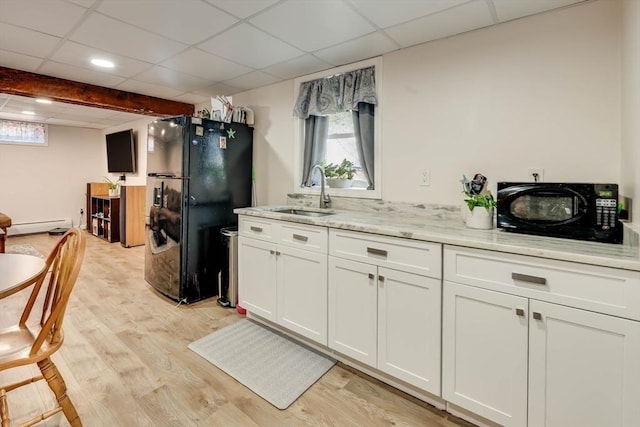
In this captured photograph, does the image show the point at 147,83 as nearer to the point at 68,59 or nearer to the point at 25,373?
the point at 68,59

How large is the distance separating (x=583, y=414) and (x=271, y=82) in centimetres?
330

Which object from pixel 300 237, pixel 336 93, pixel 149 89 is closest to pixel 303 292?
pixel 300 237

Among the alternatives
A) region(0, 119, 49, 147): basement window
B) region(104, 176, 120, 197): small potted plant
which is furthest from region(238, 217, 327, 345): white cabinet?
region(0, 119, 49, 147): basement window

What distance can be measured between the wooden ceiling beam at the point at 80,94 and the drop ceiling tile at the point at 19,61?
0.11 meters

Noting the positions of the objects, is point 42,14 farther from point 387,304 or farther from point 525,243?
point 525,243

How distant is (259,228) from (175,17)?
1.50 m

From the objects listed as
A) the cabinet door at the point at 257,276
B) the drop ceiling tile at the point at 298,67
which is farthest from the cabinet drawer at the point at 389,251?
the drop ceiling tile at the point at 298,67

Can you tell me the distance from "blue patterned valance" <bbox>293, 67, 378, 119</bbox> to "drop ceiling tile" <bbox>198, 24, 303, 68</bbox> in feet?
1.31

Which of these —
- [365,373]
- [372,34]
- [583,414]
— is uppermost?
[372,34]

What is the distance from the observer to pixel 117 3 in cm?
188

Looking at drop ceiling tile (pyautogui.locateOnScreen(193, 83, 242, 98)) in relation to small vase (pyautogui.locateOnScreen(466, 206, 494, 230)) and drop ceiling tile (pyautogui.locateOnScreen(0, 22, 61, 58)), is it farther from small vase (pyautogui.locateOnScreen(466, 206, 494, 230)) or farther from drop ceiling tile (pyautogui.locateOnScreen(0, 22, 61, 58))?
small vase (pyautogui.locateOnScreen(466, 206, 494, 230))

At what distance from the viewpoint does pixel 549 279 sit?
1.31 m

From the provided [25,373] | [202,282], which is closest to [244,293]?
[202,282]

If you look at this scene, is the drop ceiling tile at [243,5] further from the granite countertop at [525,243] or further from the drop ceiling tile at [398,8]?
the granite countertop at [525,243]
